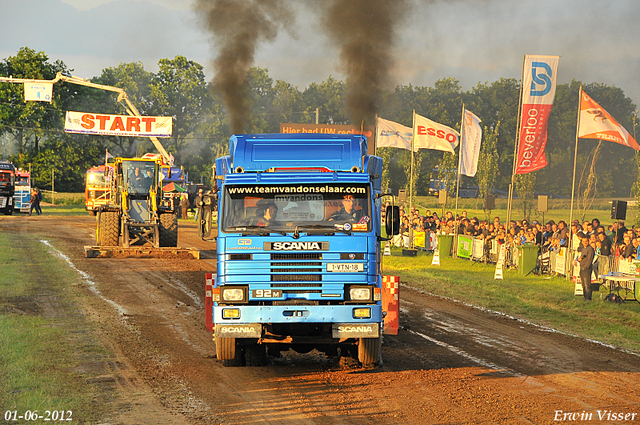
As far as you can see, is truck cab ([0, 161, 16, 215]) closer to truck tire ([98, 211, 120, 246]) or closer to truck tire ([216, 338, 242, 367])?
truck tire ([98, 211, 120, 246])

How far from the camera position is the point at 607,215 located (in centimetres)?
5894

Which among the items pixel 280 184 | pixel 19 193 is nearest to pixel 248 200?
pixel 280 184

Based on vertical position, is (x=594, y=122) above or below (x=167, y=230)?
above

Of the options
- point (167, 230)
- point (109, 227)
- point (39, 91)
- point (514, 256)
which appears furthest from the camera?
point (39, 91)

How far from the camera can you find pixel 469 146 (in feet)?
92.0

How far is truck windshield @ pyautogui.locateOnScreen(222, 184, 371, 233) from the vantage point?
9039 mm

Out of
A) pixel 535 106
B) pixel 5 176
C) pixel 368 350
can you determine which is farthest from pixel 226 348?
pixel 5 176

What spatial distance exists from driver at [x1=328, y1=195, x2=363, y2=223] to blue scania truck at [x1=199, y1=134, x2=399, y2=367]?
0.01m

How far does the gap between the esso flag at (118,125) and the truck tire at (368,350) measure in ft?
120

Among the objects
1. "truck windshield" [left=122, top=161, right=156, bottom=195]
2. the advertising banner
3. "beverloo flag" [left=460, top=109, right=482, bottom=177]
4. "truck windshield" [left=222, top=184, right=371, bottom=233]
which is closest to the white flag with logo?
"beverloo flag" [left=460, top=109, right=482, bottom=177]

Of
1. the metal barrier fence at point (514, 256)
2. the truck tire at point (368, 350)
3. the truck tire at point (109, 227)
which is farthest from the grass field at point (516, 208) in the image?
the truck tire at point (368, 350)

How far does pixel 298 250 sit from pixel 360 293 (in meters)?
1.05

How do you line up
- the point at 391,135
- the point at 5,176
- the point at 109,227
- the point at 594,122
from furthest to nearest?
1. the point at 5,176
2. the point at 391,135
3. the point at 109,227
4. the point at 594,122

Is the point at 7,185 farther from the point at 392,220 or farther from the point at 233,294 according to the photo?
the point at 392,220
